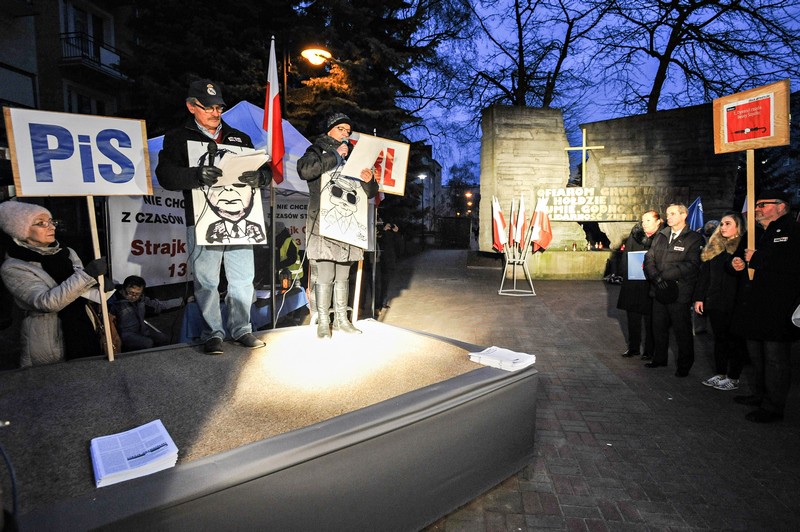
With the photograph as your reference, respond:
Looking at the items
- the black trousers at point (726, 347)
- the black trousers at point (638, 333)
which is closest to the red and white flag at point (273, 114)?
the black trousers at point (638, 333)

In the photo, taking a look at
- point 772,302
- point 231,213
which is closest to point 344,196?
point 231,213

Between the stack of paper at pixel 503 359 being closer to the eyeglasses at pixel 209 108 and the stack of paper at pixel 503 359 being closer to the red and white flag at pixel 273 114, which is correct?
the eyeglasses at pixel 209 108

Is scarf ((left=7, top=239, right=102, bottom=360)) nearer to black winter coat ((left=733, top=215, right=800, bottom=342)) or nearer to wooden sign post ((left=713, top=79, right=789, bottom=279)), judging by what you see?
black winter coat ((left=733, top=215, right=800, bottom=342))

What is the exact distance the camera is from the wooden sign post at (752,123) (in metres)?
4.04

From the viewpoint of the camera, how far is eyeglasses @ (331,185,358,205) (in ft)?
12.5

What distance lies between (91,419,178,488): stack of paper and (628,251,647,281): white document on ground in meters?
5.24

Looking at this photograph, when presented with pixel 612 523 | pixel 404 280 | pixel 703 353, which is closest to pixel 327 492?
pixel 612 523

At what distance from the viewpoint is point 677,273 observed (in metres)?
4.66

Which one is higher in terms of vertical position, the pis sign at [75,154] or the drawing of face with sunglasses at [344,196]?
the pis sign at [75,154]

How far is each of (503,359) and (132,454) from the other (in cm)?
213

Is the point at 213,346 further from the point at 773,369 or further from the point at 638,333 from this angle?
the point at 638,333

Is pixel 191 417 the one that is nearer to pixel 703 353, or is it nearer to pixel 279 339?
pixel 279 339

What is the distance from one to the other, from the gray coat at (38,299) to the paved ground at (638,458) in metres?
2.78

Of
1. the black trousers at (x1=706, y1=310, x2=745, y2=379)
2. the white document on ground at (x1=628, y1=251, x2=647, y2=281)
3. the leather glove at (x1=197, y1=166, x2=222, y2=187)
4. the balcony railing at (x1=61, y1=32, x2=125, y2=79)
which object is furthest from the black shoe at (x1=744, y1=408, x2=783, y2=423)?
the balcony railing at (x1=61, y1=32, x2=125, y2=79)
